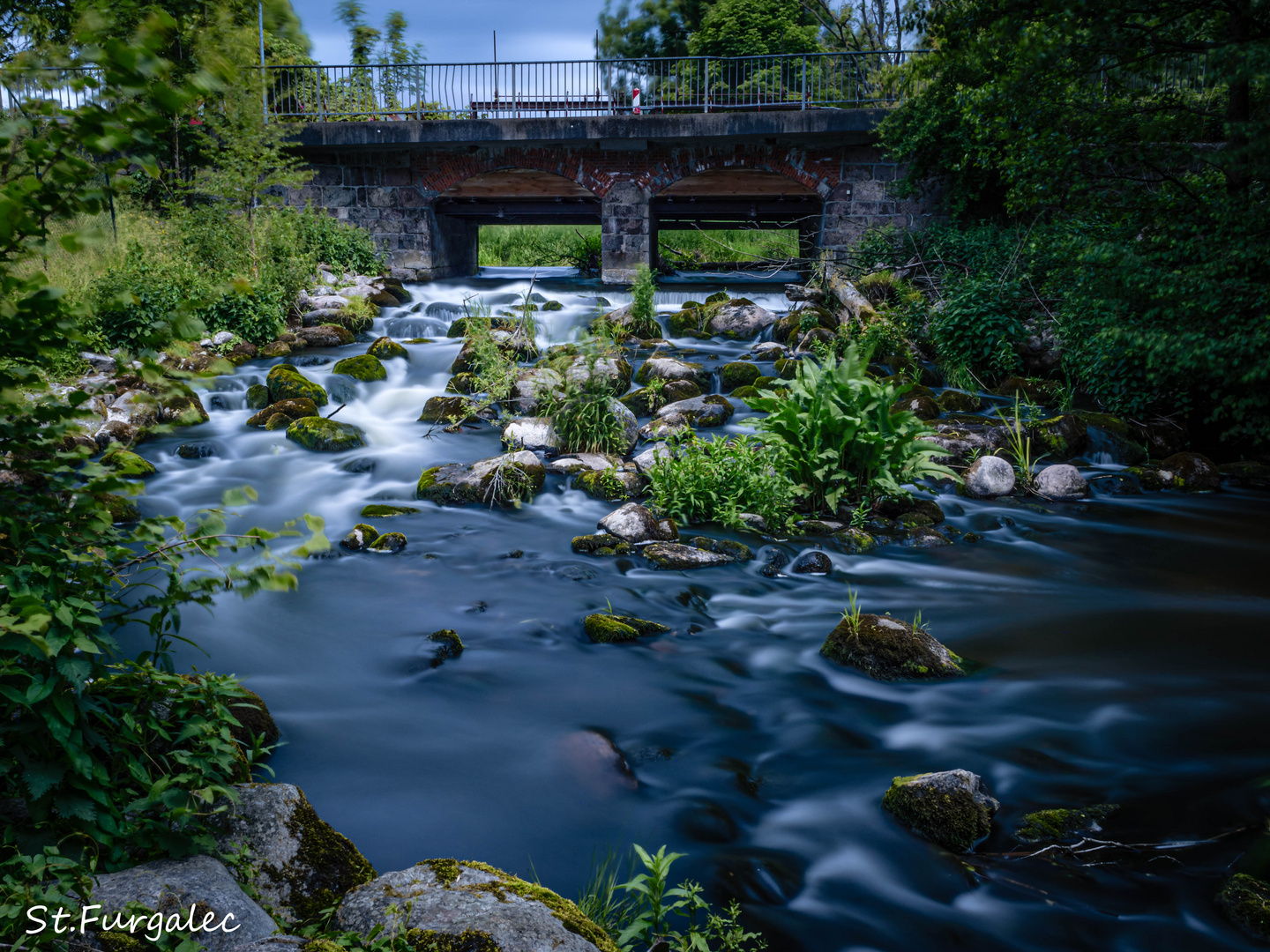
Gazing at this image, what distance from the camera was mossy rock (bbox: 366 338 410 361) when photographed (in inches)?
501

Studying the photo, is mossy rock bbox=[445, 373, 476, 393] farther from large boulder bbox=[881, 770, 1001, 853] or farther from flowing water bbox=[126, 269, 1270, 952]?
large boulder bbox=[881, 770, 1001, 853]

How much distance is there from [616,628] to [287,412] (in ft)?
21.6

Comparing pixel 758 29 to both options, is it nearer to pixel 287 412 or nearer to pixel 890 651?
pixel 287 412

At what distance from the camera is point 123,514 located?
7.05 m

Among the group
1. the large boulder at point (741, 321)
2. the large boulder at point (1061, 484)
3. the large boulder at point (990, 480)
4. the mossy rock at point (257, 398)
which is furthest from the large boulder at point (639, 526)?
→ the large boulder at point (741, 321)

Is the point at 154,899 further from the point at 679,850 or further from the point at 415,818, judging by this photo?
the point at 679,850

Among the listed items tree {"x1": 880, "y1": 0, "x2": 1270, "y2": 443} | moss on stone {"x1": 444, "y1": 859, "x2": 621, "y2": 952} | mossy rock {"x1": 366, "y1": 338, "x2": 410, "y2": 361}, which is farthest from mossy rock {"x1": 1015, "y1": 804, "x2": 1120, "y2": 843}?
mossy rock {"x1": 366, "y1": 338, "x2": 410, "y2": 361}

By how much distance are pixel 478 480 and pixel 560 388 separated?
6.91ft

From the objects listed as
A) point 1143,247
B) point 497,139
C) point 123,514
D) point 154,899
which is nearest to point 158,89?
point 154,899

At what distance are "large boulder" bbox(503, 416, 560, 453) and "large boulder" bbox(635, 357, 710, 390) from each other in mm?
2445

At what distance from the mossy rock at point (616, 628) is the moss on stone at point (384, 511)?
298 cm

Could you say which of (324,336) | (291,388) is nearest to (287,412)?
(291,388)

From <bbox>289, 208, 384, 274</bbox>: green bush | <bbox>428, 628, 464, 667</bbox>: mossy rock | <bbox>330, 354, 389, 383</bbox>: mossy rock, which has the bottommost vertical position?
<bbox>428, 628, 464, 667</bbox>: mossy rock

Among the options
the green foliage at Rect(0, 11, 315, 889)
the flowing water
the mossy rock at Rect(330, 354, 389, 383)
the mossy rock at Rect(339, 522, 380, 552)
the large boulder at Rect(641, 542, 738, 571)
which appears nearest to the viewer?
the green foliage at Rect(0, 11, 315, 889)
